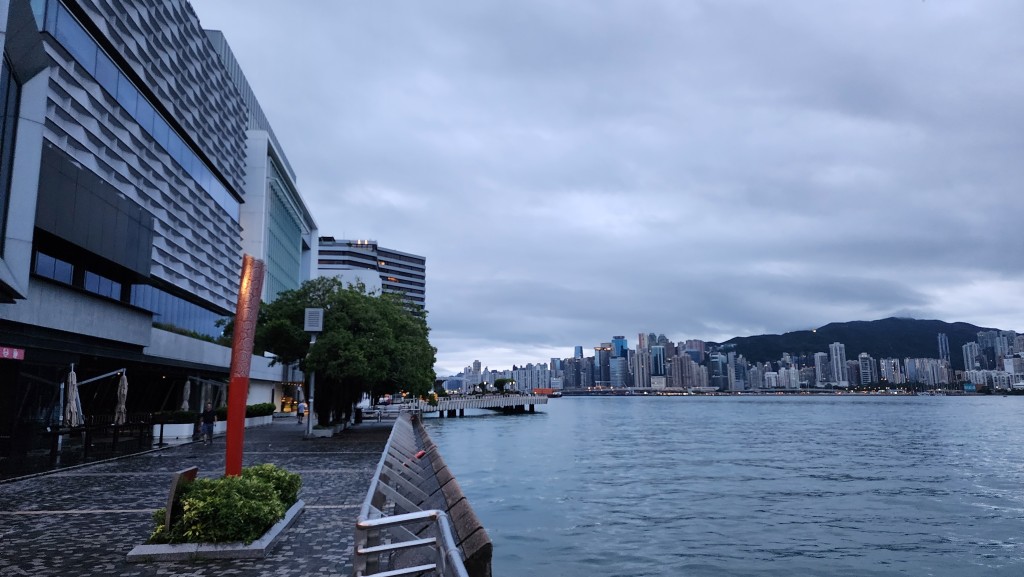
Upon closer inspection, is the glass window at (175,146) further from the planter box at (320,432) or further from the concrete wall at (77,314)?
the planter box at (320,432)

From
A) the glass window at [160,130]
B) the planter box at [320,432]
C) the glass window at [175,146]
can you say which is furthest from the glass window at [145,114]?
the planter box at [320,432]

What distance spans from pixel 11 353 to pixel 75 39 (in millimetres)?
20115

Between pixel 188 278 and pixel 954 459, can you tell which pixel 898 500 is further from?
pixel 188 278

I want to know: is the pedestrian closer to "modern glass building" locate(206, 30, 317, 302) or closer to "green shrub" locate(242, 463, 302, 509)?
"green shrub" locate(242, 463, 302, 509)

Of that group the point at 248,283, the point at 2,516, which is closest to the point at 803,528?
the point at 248,283

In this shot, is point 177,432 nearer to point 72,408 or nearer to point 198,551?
point 72,408

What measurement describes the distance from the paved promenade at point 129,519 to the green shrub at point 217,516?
45 cm

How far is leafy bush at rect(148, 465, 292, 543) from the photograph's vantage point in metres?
10.7

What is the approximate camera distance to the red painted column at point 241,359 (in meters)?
12.9

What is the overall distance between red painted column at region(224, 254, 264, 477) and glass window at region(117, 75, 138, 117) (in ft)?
114

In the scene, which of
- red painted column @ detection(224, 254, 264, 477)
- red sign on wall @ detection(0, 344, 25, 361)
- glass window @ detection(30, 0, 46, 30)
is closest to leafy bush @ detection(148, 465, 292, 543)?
red painted column @ detection(224, 254, 264, 477)

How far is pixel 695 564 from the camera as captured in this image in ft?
58.0

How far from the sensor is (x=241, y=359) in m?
13.2

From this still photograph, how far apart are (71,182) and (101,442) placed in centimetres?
1291
